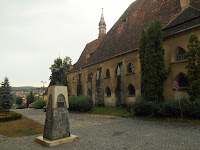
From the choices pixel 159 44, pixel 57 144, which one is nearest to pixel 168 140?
pixel 57 144

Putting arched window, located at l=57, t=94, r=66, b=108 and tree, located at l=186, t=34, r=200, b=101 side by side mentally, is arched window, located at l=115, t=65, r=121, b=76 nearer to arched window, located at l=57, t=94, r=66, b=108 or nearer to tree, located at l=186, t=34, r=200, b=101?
tree, located at l=186, t=34, r=200, b=101

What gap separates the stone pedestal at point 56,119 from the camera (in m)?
6.32

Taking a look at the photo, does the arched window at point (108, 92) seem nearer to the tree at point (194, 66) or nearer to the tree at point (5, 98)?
the tree at point (194, 66)

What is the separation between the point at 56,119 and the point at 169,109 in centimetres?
847

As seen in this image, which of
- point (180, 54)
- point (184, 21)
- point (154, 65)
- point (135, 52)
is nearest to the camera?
point (184, 21)

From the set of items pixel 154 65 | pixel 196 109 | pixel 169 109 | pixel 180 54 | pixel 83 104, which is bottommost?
pixel 83 104

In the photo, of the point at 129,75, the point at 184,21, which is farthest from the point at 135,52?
the point at 184,21

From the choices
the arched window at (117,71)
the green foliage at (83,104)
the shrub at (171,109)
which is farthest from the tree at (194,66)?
the green foliage at (83,104)

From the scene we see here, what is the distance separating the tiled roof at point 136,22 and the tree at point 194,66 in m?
3.56

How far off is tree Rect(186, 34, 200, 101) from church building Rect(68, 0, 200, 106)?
Answer: 149 cm

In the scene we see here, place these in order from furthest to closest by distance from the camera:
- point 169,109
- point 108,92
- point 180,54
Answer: point 108,92
point 180,54
point 169,109

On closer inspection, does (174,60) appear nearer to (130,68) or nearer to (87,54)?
(130,68)

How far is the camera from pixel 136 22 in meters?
21.1

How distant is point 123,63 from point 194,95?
971cm
